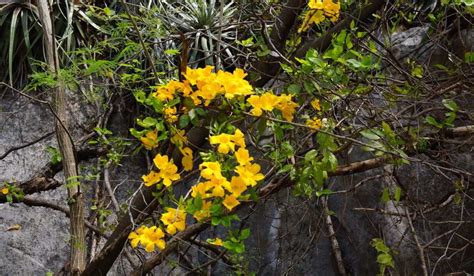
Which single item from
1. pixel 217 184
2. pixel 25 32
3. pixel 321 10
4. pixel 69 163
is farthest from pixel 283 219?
pixel 25 32

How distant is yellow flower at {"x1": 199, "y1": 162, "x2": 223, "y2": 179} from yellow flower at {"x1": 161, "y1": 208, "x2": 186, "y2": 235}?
0.22 m

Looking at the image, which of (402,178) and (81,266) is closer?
(81,266)

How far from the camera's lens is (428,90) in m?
2.13

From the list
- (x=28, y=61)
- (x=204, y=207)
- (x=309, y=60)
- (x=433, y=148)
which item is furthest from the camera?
(x=28, y=61)

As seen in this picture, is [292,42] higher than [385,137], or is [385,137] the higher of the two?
[292,42]

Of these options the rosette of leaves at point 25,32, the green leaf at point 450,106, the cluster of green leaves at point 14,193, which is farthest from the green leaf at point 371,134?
the rosette of leaves at point 25,32

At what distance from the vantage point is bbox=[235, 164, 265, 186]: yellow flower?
59.0 inches

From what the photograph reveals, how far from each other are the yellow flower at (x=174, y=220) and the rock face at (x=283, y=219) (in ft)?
2.93

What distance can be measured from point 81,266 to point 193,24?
215cm

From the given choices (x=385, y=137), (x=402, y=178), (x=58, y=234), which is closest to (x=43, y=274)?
(x=58, y=234)

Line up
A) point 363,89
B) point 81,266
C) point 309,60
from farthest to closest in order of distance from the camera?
point 81,266 < point 363,89 < point 309,60

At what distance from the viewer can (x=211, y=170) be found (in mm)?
1454

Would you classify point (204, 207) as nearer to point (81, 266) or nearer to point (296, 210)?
point (81, 266)

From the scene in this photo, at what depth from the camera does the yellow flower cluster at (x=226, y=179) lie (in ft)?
4.80
